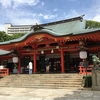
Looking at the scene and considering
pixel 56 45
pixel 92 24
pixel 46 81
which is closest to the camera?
pixel 46 81

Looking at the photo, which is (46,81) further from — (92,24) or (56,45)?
(92,24)

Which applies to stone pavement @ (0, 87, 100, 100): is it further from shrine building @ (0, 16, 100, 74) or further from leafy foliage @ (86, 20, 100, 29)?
leafy foliage @ (86, 20, 100, 29)

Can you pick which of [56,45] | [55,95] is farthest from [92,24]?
[55,95]

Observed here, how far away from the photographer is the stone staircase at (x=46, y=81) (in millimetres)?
13231

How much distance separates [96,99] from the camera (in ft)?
27.8

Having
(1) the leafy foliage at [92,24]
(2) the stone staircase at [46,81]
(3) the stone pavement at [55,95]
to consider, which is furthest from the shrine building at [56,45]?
(1) the leafy foliage at [92,24]

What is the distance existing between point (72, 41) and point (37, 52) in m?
4.74

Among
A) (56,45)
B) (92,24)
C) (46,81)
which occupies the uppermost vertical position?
(92,24)

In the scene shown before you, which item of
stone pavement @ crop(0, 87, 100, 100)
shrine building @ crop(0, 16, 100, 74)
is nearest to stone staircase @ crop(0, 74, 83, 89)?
stone pavement @ crop(0, 87, 100, 100)

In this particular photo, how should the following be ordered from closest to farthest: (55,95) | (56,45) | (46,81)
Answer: (55,95)
(46,81)
(56,45)

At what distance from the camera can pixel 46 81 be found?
47.6ft

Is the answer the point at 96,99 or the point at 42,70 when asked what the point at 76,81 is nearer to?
the point at 96,99

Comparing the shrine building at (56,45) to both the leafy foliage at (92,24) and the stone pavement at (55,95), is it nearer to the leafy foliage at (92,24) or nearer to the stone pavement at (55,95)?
the stone pavement at (55,95)

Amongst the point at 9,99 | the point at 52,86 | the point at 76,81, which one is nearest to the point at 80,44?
the point at 76,81
